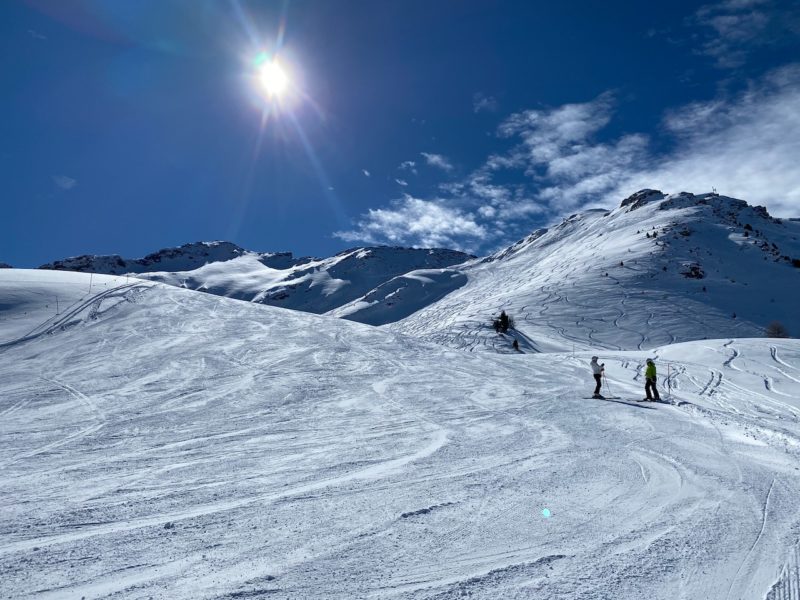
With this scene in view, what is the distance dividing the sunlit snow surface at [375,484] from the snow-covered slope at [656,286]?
29.7 m

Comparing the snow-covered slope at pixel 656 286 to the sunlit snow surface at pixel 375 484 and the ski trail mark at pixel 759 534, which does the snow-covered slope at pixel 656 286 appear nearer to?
the sunlit snow surface at pixel 375 484

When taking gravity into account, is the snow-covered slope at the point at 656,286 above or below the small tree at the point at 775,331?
above

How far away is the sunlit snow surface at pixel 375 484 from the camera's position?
458cm

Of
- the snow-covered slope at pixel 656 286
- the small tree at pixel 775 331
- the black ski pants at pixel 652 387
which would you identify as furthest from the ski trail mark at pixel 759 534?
the small tree at pixel 775 331

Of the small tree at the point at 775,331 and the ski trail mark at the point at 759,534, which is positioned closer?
the ski trail mark at the point at 759,534

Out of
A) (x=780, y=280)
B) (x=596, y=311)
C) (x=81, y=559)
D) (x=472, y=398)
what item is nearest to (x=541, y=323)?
(x=596, y=311)

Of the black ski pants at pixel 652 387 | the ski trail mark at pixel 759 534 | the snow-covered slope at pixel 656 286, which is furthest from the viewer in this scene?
the snow-covered slope at pixel 656 286

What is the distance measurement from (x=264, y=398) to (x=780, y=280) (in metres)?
73.0

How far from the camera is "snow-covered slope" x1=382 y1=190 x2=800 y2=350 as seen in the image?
49844 millimetres

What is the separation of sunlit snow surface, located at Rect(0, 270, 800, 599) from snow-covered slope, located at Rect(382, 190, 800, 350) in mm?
29680

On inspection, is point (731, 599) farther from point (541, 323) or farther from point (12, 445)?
point (541, 323)

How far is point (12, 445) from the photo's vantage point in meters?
9.27

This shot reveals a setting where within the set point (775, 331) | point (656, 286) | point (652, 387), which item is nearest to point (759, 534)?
point (652, 387)

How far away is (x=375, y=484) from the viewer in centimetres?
707
